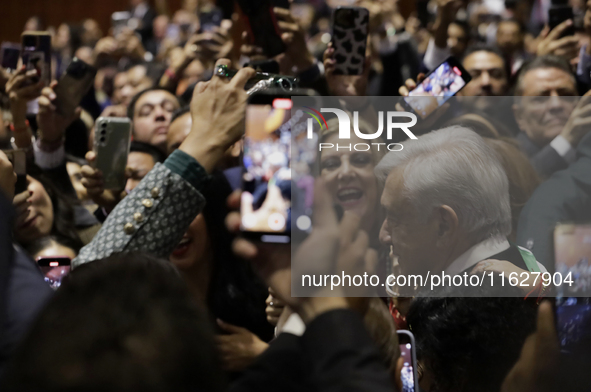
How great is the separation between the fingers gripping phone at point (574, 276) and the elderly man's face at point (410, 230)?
10.3 inches

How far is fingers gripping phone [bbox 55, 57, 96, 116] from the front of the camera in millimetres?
2400

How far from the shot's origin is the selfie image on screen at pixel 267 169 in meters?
0.95

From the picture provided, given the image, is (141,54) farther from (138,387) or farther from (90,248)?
(138,387)

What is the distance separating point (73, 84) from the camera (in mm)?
2430

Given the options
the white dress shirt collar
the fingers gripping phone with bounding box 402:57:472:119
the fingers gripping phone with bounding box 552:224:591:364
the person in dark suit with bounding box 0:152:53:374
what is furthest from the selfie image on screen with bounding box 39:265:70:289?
the fingers gripping phone with bounding box 552:224:591:364

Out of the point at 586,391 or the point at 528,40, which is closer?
the point at 586,391

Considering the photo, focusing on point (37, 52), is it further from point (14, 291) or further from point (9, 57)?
point (14, 291)

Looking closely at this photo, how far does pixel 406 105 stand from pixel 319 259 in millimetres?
826

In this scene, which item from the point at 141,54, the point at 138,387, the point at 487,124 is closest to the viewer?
the point at 138,387

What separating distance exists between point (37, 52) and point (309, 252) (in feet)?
6.72

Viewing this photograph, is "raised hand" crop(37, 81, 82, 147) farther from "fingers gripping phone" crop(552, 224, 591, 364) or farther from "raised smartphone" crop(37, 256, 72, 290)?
"fingers gripping phone" crop(552, 224, 591, 364)

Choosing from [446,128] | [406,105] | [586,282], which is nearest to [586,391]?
[586,282]

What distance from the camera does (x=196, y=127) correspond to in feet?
4.12

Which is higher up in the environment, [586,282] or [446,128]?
[446,128]
